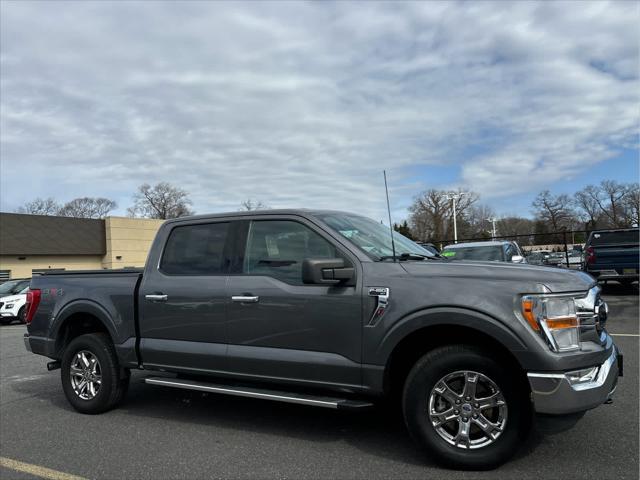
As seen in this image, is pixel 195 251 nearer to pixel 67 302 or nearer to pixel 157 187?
pixel 67 302

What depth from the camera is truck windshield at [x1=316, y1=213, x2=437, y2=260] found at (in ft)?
14.4

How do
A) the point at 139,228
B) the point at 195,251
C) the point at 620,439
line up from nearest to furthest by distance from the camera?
the point at 620,439, the point at 195,251, the point at 139,228

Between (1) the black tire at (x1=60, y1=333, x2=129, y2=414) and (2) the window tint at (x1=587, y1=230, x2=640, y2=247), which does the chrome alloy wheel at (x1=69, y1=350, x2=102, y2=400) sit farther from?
(2) the window tint at (x1=587, y1=230, x2=640, y2=247)

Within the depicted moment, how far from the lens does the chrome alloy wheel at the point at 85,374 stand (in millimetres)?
5461

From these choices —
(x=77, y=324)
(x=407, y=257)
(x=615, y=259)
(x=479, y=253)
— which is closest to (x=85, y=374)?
(x=77, y=324)

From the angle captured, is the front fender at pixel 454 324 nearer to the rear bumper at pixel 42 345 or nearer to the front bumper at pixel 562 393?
the front bumper at pixel 562 393

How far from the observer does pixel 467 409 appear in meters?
3.65

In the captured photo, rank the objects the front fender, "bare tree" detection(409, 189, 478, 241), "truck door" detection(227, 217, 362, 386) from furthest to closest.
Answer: "bare tree" detection(409, 189, 478, 241), "truck door" detection(227, 217, 362, 386), the front fender

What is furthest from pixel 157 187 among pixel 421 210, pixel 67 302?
pixel 67 302

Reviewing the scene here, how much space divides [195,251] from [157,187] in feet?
290

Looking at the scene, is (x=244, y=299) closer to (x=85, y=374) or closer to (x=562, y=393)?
(x=85, y=374)

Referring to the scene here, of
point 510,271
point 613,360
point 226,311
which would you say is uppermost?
point 510,271

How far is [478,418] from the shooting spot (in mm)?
3627

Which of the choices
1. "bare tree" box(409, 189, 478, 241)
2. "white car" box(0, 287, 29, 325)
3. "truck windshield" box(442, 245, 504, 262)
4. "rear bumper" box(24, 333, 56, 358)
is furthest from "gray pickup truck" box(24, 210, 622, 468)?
"bare tree" box(409, 189, 478, 241)
